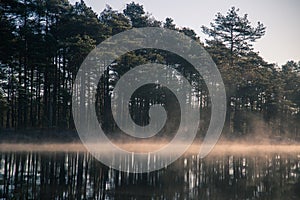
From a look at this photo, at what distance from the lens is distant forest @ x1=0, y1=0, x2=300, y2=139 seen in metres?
35.1

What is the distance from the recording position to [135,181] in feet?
46.6

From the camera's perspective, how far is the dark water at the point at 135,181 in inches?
458

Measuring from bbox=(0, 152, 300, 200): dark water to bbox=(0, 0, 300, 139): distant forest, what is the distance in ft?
56.1

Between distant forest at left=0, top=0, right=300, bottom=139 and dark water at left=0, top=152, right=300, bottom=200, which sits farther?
distant forest at left=0, top=0, right=300, bottom=139

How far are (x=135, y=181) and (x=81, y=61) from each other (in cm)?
2628

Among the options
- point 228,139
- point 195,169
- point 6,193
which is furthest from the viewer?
point 228,139

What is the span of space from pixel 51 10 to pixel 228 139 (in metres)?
24.0

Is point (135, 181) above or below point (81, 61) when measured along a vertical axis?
below

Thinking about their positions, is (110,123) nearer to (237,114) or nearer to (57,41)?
(57,41)

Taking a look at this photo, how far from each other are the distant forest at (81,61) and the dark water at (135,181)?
17091 mm

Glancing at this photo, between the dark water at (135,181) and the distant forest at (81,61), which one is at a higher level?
the distant forest at (81,61)

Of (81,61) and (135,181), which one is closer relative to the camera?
(135,181)

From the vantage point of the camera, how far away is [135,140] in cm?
3681

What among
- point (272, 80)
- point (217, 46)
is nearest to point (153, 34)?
point (217, 46)
